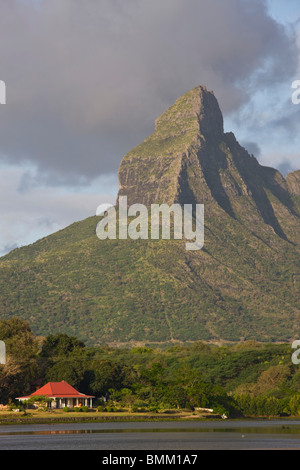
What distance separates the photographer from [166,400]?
106 m

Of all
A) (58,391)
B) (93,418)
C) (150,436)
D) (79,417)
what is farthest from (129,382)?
(150,436)

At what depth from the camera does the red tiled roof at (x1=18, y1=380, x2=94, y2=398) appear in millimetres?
102188

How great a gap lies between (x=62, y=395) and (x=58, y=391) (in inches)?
40.1

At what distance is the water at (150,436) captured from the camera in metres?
62.8

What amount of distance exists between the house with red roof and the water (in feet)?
46.1

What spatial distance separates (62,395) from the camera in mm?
102625

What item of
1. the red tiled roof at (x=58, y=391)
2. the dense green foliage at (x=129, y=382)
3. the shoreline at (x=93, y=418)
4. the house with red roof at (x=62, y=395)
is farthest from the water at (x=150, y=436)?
the dense green foliage at (x=129, y=382)

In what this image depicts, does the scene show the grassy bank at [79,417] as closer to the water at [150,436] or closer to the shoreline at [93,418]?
the shoreline at [93,418]

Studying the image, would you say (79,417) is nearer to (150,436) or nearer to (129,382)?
(129,382)

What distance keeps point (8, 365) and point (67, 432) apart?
30.2m
